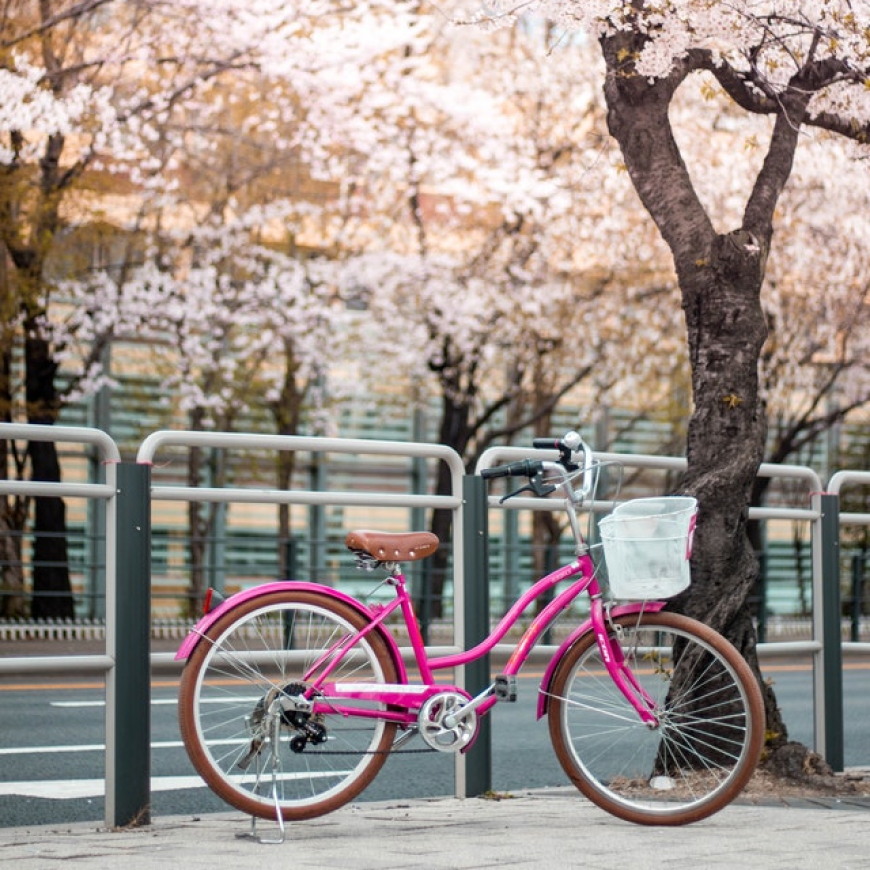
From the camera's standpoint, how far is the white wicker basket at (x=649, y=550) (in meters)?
5.59

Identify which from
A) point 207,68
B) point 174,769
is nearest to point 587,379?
point 207,68

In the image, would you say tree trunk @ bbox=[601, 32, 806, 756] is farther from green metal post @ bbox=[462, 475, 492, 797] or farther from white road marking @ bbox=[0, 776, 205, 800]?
white road marking @ bbox=[0, 776, 205, 800]

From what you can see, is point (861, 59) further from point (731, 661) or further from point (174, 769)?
point (174, 769)

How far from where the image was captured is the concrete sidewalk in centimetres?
487

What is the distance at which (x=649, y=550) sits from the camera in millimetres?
5602

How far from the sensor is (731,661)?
5699 millimetres

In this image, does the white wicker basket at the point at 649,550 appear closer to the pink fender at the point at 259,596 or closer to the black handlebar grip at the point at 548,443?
the black handlebar grip at the point at 548,443

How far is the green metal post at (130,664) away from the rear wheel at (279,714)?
35 centimetres

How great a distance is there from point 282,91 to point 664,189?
1420cm

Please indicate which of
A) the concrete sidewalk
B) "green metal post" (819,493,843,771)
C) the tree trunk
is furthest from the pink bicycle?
"green metal post" (819,493,843,771)

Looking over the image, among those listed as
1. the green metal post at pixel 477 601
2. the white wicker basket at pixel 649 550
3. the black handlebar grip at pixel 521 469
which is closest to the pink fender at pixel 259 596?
the black handlebar grip at pixel 521 469

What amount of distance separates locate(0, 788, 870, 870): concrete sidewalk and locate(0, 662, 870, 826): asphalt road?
37cm

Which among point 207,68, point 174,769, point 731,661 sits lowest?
point 174,769

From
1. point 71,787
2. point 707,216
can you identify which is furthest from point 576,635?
point 71,787
